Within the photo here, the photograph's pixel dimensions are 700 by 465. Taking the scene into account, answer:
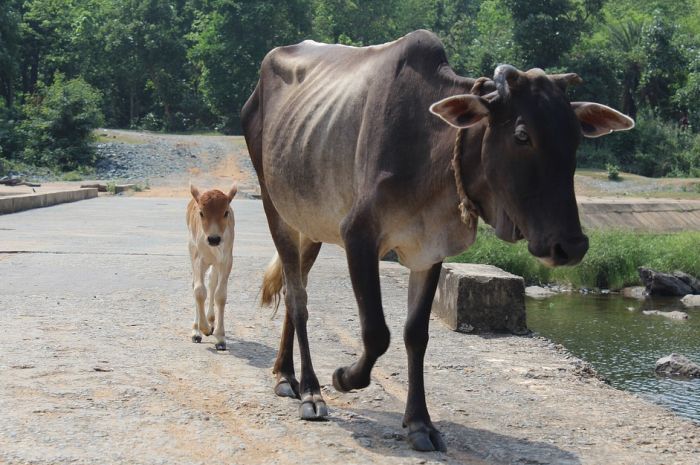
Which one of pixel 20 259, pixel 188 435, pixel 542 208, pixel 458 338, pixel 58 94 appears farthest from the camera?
pixel 58 94

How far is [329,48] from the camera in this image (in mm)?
7188

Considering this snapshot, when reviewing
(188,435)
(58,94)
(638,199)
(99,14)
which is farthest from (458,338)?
(99,14)

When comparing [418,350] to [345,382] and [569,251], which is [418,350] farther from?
[569,251]

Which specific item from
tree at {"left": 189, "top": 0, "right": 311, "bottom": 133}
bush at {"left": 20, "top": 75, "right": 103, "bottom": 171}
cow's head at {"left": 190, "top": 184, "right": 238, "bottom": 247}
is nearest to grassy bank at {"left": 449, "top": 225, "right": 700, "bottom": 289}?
cow's head at {"left": 190, "top": 184, "right": 238, "bottom": 247}

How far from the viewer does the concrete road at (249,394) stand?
5.07 m

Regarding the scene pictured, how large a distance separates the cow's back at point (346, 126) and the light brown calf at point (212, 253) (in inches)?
44.1

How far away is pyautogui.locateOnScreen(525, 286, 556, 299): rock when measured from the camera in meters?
17.2

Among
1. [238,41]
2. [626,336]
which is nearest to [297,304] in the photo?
[626,336]

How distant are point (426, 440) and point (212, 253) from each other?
383 centimetres

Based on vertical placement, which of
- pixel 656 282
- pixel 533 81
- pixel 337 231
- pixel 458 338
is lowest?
A: pixel 656 282

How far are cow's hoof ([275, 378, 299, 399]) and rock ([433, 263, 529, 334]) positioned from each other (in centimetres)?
312

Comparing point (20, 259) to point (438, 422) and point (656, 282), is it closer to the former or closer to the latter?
point (438, 422)

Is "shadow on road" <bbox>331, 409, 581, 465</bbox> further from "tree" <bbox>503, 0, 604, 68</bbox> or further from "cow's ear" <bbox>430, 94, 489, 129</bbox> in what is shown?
"tree" <bbox>503, 0, 604, 68</bbox>

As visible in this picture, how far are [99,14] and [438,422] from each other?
53690mm
